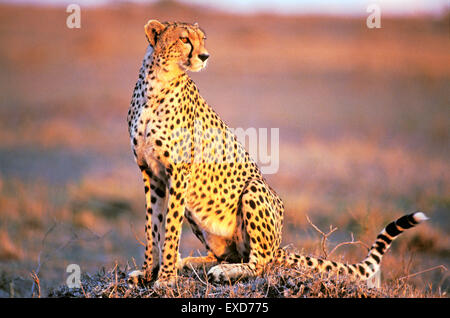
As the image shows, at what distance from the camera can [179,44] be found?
3689 millimetres

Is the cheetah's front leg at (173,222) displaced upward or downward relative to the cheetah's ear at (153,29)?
downward

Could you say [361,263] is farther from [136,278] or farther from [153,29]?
[153,29]

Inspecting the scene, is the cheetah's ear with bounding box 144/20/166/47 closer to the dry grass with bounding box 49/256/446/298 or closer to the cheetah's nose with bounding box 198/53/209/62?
the cheetah's nose with bounding box 198/53/209/62

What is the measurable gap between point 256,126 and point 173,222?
9.56 metres

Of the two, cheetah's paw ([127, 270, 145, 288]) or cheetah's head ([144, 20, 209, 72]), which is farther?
cheetah's paw ([127, 270, 145, 288])

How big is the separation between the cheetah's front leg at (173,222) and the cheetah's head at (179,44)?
0.64 meters

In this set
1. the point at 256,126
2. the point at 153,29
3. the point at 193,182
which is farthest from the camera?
the point at 256,126

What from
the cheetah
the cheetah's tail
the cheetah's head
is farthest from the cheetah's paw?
the cheetah's head

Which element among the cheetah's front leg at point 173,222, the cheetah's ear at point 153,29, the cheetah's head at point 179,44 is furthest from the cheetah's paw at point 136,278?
the cheetah's ear at point 153,29

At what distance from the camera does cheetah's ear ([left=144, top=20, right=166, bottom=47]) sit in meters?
3.74

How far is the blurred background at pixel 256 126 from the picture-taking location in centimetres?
680

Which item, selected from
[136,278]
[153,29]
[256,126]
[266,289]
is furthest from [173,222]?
[256,126]

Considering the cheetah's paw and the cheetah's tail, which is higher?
the cheetah's tail

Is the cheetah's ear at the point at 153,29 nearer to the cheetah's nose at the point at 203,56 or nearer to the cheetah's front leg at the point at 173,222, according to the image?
the cheetah's nose at the point at 203,56
